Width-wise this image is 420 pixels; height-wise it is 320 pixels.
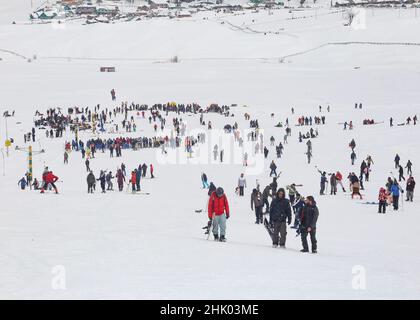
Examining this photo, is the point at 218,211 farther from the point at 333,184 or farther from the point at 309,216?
the point at 333,184

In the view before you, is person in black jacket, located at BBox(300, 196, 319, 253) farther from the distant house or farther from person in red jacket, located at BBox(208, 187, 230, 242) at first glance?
the distant house

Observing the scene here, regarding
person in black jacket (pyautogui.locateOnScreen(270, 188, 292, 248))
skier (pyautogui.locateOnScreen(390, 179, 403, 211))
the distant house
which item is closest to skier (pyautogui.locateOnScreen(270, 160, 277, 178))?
skier (pyautogui.locateOnScreen(390, 179, 403, 211))

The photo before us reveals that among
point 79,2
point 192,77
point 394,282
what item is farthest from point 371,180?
point 79,2

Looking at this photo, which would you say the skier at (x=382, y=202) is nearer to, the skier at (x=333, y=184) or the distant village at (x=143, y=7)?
the skier at (x=333, y=184)

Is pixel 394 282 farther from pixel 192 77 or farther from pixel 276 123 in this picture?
pixel 192 77

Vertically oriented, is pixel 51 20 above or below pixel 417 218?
above
